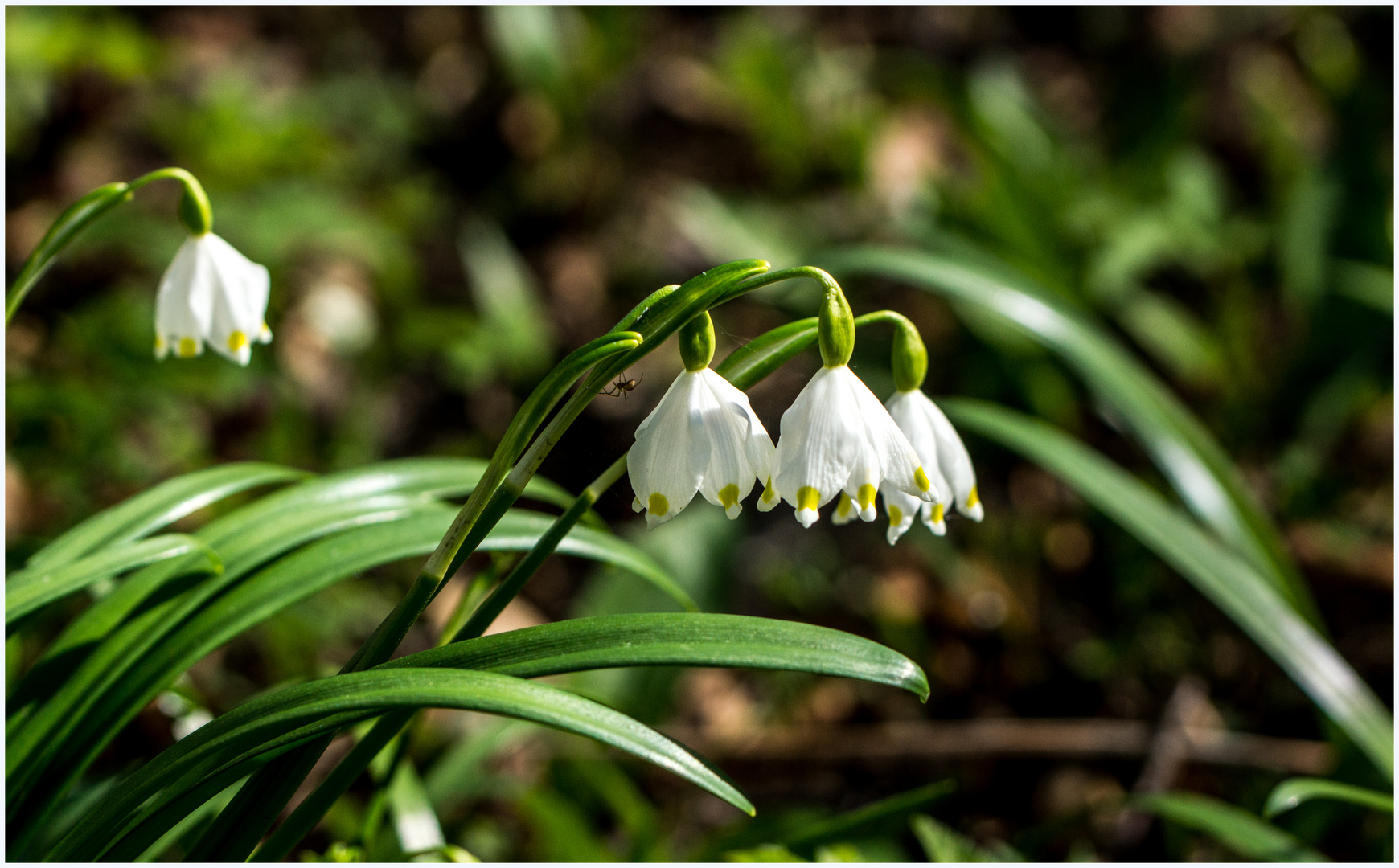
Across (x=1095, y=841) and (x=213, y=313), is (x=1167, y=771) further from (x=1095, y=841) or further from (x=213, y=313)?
(x=213, y=313)

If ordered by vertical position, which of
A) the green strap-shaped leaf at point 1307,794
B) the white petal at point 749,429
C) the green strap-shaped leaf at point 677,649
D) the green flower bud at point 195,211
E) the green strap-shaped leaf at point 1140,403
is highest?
the green strap-shaped leaf at point 1140,403

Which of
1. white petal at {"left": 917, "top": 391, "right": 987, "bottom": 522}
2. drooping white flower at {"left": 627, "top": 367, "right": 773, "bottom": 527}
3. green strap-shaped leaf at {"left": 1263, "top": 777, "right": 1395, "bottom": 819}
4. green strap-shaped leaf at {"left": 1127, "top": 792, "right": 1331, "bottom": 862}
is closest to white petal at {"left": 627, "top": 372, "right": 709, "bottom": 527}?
drooping white flower at {"left": 627, "top": 367, "right": 773, "bottom": 527}

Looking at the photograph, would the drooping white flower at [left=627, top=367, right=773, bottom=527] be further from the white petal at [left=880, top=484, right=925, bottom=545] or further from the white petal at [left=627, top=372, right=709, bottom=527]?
the white petal at [left=880, top=484, right=925, bottom=545]

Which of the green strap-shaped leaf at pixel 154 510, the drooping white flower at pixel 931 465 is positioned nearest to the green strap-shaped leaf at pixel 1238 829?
the drooping white flower at pixel 931 465

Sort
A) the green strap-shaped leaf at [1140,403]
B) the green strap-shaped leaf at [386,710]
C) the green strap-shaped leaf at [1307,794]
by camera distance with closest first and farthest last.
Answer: the green strap-shaped leaf at [386,710]
the green strap-shaped leaf at [1307,794]
the green strap-shaped leaf at [1140,403]

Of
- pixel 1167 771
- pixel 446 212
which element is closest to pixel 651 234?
pixel 446 212

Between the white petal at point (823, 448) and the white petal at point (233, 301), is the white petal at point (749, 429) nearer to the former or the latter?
the white petal at point (823, 448)

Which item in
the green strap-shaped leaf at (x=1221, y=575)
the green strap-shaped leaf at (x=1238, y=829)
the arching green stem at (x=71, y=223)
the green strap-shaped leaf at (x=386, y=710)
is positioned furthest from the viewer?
the green strap-shaped leaf at (x=1221, y=575)
